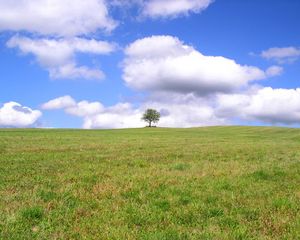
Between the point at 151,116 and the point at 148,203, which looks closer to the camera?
the point at 148,203

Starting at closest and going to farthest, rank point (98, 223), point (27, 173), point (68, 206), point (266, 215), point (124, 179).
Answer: point (98, 223) → point (266, 215) → point (68, 206) → point (124, 179) → point (27, 173)

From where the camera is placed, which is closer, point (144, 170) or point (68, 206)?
point (68, 206)

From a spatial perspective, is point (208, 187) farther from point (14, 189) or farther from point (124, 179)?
point (14, 189)

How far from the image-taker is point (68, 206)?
12.0 meters

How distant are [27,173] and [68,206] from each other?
22.5 ft

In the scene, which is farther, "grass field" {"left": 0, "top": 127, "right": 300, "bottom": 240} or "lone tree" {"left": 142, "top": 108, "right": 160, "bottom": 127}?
"lone tree" {"left": 142, "top": 108, "right": 160, "bottom": 127}

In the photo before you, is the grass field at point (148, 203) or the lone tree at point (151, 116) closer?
the grass field at point (148, 203)

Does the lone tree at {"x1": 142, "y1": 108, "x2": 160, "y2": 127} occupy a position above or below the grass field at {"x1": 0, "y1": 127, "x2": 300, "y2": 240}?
above

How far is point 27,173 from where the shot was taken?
1812 cm

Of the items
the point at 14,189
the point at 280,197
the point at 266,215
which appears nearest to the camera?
the point at 266,215

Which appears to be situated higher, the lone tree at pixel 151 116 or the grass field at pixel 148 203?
the lone tree at pixel 151 116

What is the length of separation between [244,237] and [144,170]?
1012 cm

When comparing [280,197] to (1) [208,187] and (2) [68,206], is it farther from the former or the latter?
(2) [68,206]

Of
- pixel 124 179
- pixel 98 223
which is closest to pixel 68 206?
pixel 98 223
